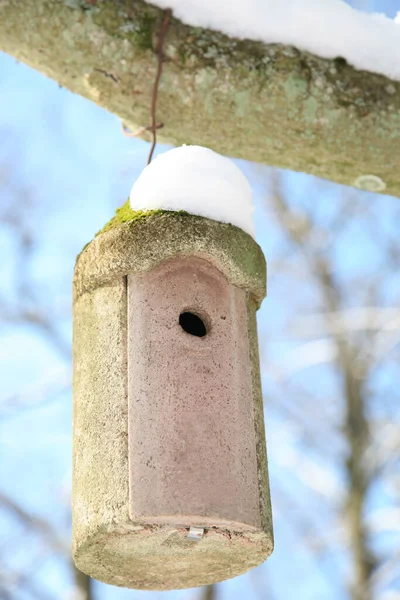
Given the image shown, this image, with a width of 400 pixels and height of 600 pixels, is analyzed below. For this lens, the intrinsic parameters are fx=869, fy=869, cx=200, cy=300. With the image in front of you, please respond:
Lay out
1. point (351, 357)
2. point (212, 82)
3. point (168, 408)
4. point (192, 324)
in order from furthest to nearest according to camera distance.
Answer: point (351, 357) < point (212, 82) < point (192, 324) < point (168, 408)

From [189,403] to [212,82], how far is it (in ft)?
2.94

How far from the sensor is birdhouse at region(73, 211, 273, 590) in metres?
1.79

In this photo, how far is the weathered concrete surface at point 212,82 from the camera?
225cm

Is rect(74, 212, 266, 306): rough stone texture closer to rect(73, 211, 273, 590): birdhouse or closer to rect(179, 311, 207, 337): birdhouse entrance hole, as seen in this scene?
rect(73, 211, 273, 590): birdhouse

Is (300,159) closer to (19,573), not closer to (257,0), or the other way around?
(257,0)

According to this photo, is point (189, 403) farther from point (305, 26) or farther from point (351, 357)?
point (351, 357)

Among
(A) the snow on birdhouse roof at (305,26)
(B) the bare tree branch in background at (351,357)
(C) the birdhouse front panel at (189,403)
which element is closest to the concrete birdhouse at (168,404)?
(C) the birdhouse front panel at (189,403)

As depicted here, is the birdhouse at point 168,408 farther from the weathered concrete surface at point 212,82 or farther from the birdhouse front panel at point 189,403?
the weathered concrete surface at point 212,82

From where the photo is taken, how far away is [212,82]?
2.27 m

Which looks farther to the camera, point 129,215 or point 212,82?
point 212,82

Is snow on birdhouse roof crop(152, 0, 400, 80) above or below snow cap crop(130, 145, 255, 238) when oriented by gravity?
above

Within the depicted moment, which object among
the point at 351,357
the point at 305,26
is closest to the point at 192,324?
the point at 305,26

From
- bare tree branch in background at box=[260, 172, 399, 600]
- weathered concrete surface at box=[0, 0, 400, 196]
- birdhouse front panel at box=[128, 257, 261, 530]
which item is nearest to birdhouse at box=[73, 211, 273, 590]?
birdhouse front panel at box=[128, 257, 261, 530]

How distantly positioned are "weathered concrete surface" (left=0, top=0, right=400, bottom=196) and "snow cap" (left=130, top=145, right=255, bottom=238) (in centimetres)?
23
